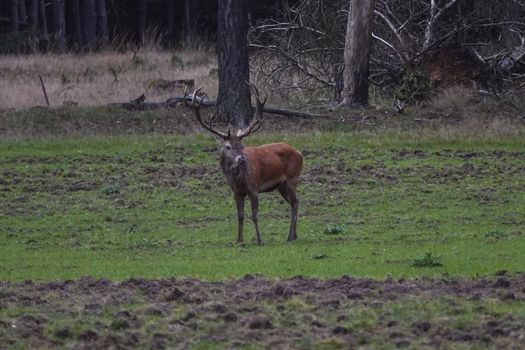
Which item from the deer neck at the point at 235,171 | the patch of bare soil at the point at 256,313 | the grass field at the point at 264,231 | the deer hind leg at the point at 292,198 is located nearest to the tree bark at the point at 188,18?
the grass field at the point at 264,231

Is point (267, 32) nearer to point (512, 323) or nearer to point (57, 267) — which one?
point (57, 267)

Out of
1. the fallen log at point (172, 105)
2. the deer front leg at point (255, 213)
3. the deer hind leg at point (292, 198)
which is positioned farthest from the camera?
the fallen log at point (172, 105)

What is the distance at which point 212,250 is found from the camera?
15008 millimetres

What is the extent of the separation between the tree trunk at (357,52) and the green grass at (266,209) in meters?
3.27

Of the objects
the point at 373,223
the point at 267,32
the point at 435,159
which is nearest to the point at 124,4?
the point at 267,32

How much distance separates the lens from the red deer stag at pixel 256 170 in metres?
15.9

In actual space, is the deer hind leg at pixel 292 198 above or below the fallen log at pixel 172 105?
above

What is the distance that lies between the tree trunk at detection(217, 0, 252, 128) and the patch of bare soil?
1496cm

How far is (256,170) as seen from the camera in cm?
1606

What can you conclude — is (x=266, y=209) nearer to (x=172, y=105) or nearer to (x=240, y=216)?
(x=240, y=216)

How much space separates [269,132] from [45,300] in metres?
14.8

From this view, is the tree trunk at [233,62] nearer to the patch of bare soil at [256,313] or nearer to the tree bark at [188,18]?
the patch of bare soil at [256,313]

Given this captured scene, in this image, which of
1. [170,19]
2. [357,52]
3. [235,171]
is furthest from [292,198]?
[170,19]

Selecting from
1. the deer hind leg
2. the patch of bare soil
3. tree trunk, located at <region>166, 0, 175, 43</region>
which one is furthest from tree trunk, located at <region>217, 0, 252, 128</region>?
tree trunk, located at <region>166, 0, 175, 43</region>
